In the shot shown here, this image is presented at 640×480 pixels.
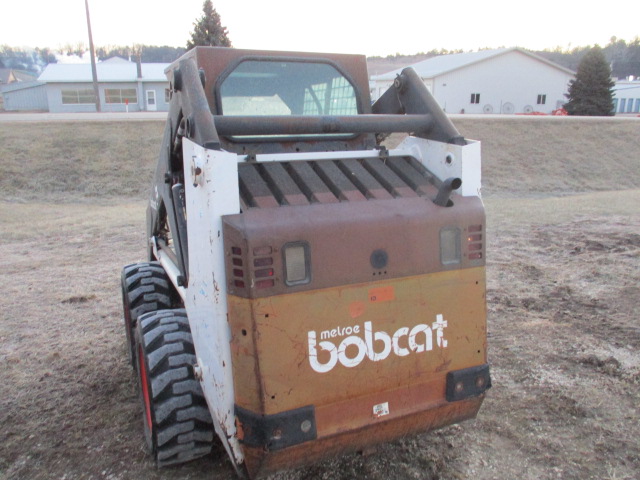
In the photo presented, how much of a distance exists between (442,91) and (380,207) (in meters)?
45.9

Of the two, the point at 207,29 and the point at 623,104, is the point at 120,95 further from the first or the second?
the point at 623,104

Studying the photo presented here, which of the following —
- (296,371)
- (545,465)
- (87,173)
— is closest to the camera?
(296,371)

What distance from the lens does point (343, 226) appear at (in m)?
2.67

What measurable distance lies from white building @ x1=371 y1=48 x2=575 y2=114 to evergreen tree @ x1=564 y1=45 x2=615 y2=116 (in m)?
7.96

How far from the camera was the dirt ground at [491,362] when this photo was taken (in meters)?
3.35

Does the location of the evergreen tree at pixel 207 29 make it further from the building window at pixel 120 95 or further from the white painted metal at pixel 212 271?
the white painted metal at pixel 212 271

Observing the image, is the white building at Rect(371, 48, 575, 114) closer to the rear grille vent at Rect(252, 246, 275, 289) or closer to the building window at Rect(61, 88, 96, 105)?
the building window at Rect(61, 88, 96, 105)

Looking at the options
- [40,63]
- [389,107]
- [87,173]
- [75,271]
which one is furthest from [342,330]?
[40,63]

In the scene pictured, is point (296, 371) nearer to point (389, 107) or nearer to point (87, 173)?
point (389, 107)

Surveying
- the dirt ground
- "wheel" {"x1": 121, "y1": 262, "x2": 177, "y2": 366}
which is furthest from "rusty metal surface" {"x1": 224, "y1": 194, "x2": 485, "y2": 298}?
"wheel" {"x1": 121, "y1": 262, "x2": 177, "y2": 366}

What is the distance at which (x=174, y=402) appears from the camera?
9.95 feet

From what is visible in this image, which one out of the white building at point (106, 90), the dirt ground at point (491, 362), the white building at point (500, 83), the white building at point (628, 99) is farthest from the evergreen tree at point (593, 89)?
the dirt ground at point (491, 362)

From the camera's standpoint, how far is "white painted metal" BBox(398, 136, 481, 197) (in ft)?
9.90

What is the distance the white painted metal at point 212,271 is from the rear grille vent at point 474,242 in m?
1.18
